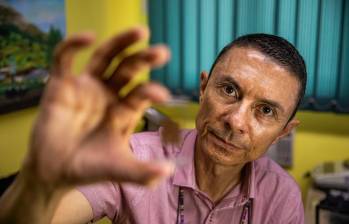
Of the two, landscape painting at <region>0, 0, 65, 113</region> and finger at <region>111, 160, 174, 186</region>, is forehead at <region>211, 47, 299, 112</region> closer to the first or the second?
finger at <region>111, 160, 174, 186</region>

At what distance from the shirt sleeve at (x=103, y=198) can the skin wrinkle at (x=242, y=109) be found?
27 cm

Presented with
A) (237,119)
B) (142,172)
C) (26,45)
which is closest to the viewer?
(142,172)

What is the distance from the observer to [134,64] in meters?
0.58

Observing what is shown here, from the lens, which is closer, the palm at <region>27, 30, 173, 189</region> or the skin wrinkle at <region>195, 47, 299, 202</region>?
the palm at <region>27, 30, 173, 189</region>

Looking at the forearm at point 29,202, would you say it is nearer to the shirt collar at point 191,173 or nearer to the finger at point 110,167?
the finger at point 110,167

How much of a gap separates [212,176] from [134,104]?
629mm

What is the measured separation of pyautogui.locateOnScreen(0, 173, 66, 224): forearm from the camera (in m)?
0.58

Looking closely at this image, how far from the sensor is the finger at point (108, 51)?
1.84 feet

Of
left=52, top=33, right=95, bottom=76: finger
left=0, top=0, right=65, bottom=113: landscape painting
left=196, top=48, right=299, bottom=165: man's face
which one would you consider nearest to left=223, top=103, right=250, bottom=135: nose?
left=196, top=48, right=299, bottom=165: man's face

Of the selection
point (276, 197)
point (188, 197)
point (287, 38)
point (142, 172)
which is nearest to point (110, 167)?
point (142, 172)

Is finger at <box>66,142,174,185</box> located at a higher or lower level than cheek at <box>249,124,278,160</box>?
higher

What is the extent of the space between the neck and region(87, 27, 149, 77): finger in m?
0.63

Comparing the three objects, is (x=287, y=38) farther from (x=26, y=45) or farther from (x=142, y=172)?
(x=142, y=172)

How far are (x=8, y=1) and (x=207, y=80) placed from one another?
0.92 metres
